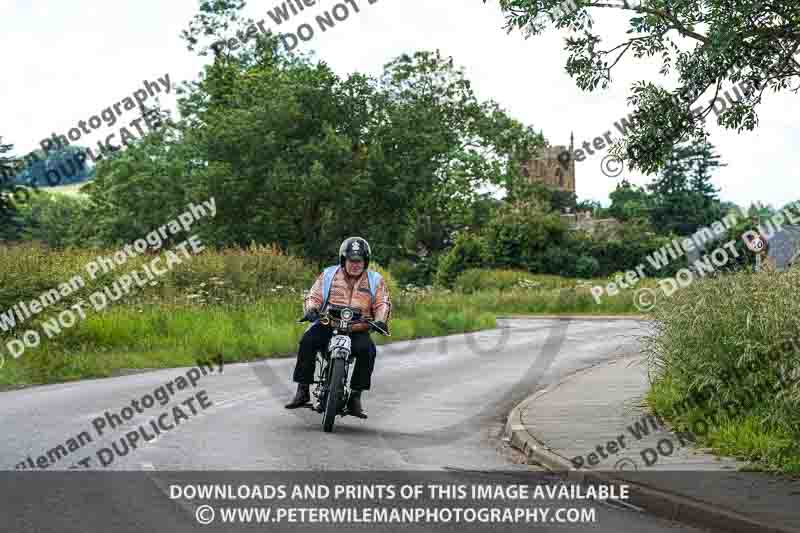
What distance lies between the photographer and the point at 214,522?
796 centimetres

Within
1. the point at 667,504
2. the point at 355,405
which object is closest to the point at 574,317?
the point at 355,405

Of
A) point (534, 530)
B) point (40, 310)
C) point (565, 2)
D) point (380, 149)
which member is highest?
point (380, 149)

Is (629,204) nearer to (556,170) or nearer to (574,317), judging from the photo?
(556,170)

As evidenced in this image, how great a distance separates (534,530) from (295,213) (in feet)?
140

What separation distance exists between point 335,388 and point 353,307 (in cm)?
90

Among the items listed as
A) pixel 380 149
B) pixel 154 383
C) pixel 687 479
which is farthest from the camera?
pixel 380 149

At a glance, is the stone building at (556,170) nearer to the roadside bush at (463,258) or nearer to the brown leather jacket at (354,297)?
the roadside bush at (463,258)

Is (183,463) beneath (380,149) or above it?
beneath

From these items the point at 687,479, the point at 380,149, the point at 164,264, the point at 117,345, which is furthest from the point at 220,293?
the point at 687,479

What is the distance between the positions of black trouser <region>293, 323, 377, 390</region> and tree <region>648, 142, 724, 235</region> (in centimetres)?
8258

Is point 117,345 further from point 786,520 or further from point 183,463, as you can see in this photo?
point 786,520

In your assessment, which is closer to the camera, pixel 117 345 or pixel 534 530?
pixel 534 530

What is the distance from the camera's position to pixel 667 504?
28.5ft

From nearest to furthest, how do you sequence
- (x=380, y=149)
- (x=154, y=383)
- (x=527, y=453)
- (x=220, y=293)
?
1. (x=527, y=453)
2. (x=154, y=383)
3. (x=220, y=293)
4. (x=380, y=149)
